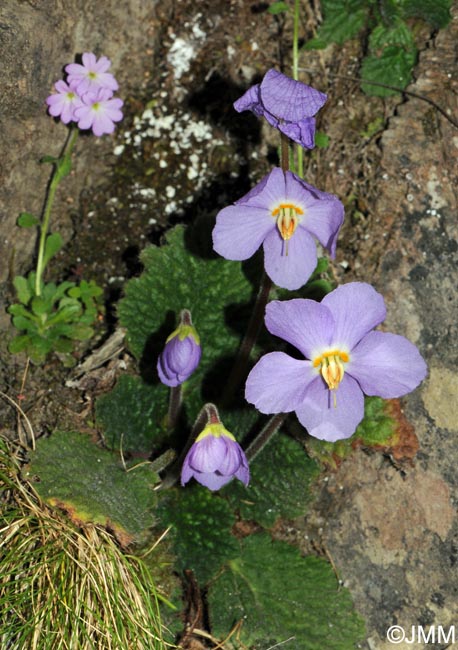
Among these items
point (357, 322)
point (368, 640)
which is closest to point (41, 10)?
point (357, 322)

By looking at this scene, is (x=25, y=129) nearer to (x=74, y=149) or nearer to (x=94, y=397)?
(x=74, y=149)

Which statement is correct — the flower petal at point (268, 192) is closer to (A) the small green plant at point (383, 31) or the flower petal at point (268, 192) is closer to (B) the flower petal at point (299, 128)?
(B) the flower petal at point (299, 128)

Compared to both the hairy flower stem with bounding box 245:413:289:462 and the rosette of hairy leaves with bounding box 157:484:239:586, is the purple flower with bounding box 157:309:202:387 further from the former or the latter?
the rosette of hairy leaves with bounding box 157:484:239:586

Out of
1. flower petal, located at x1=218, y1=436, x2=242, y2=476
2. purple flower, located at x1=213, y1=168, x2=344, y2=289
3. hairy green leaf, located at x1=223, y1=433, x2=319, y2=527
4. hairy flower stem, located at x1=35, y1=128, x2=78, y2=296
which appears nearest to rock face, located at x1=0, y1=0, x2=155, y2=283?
hairy flower stem, located at x1=35, y1=128, x2=78, y2=296

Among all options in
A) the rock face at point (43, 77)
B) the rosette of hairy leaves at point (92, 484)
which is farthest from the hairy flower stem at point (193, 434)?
the rock face at point (43, 77)

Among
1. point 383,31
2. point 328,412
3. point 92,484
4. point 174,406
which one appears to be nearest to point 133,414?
point 174,406
